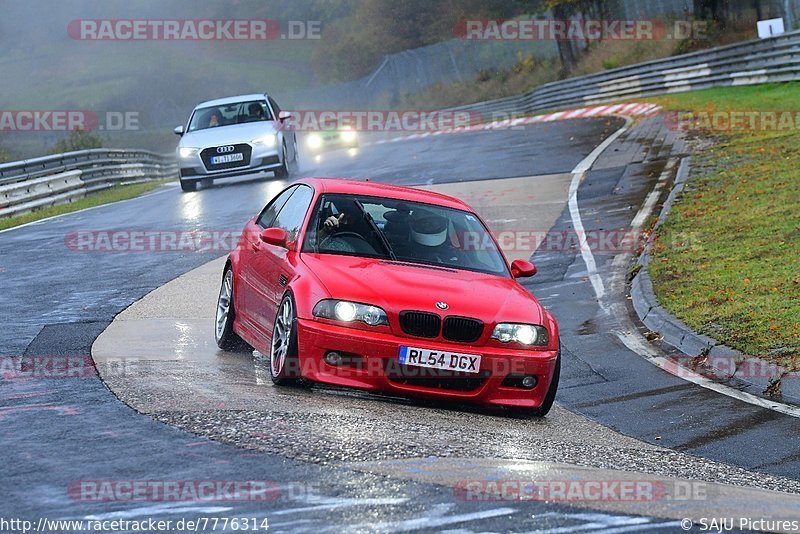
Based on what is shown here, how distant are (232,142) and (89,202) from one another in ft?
12.3

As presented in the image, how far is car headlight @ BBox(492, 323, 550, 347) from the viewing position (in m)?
8.32

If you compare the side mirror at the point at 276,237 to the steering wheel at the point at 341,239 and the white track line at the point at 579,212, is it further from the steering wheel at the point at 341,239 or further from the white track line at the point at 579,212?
the white track line at the point at 579,212

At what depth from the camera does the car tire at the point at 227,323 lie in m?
10.2

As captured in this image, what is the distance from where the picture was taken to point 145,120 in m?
86.2

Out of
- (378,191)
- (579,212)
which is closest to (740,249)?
(579,212)

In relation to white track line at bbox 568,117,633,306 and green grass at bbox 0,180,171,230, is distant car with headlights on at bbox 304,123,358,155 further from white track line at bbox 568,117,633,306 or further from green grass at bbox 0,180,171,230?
white track line at bbox 568,117,633,306

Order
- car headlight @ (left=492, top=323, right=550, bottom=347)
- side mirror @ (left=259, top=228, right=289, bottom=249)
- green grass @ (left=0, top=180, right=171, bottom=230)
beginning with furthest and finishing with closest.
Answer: green grass @ (left=0, top=180, right=171, bottom=230) < side mirror @ (left=259, top=228, right=289, bottom=249) < car headlight @ (left=492, top=323, right=550, bottom=347)

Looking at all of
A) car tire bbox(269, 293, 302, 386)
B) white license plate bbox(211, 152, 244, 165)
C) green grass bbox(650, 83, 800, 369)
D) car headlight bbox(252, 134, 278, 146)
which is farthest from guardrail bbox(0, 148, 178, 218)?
car tire bbox(269, 293, 302, 386)

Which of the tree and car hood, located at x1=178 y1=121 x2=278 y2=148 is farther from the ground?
car hood, located at x1=178 y1=121 x2=278 y2=148

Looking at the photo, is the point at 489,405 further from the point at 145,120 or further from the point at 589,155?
the point at 145,120

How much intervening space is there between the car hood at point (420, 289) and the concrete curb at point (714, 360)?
90.8 inches

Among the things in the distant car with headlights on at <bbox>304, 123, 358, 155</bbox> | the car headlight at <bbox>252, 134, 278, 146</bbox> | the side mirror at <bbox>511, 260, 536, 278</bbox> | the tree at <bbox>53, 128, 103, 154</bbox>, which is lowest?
the distant car with headlights on at <bbox>304, 123, 358, 155</bbox>

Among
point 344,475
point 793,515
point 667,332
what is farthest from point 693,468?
point 667,332

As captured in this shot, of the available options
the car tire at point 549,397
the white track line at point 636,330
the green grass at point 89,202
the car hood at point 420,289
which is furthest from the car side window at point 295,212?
the green grass at point 89,202
